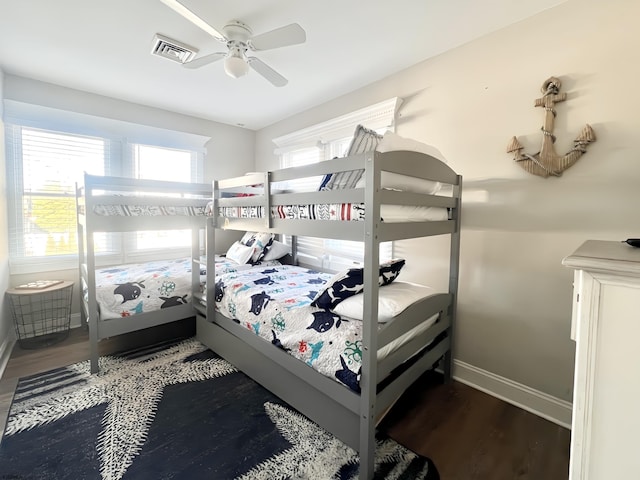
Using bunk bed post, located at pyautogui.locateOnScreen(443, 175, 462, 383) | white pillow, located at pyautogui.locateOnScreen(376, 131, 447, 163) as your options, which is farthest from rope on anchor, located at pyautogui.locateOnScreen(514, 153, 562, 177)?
white pillow, located at pyautogui.locateOnScreen(376, 131, 447, 163)

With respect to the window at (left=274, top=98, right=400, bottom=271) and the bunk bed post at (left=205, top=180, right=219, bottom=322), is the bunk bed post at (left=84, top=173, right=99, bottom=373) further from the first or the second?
the window at (left=274, top=98, right=400, bottom=271)

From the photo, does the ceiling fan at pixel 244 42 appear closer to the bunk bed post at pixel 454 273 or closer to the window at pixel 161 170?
the bunk bed post at pixel 454 273

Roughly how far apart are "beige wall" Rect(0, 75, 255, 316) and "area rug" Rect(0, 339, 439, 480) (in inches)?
57.6

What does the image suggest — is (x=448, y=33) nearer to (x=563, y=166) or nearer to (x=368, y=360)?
(x=563, y=166)

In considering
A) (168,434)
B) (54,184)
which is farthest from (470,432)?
(54,184)

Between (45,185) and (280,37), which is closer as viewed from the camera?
(280,37)

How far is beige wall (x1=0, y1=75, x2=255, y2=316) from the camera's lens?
2761 mm

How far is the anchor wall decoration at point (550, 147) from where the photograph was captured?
1.68m

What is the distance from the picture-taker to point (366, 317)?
133 centimetres

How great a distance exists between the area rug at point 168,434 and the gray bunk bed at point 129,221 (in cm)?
38

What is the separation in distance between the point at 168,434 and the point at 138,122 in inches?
126

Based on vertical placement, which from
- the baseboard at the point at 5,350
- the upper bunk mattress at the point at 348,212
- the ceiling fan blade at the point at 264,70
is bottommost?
the baseboard at the point at 5,350

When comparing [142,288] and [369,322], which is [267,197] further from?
[142,288]

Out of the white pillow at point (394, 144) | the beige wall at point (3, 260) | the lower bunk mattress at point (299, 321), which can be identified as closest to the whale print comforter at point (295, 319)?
the lower bunk mattress at point (299, 321)
